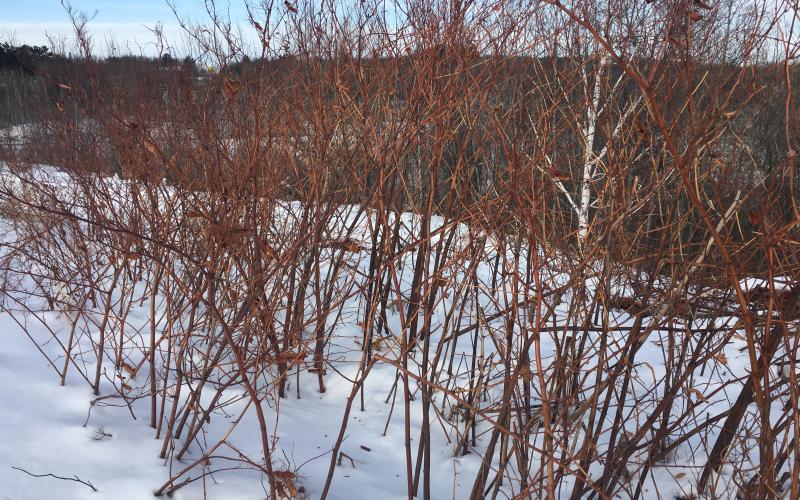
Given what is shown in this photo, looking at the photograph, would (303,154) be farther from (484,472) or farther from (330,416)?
(484,472)

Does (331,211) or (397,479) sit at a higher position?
(331,211)

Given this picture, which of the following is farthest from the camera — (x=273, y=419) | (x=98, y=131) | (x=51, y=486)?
(x=98, y=131)

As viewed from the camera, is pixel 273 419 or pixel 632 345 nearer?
pixel 632 345

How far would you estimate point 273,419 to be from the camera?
302 centimetres

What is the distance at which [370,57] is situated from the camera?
3447 mm

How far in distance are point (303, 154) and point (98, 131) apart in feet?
7.49

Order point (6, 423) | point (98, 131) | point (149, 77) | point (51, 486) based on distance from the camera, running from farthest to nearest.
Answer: point (149, 77)
point (98, 131)
point (6, 423)
point (51, 486)

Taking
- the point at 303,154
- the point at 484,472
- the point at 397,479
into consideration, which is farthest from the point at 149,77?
the point at 484,472

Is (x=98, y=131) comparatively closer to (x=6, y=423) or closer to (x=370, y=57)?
(x=370, y=57)

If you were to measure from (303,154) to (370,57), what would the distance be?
2.15 feet

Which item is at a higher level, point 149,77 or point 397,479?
point 149,77

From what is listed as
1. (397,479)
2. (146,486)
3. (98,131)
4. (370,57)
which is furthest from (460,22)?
(98,131)

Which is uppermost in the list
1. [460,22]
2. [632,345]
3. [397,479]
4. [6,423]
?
[460,22]

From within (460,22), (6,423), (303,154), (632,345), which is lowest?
(6,423)
